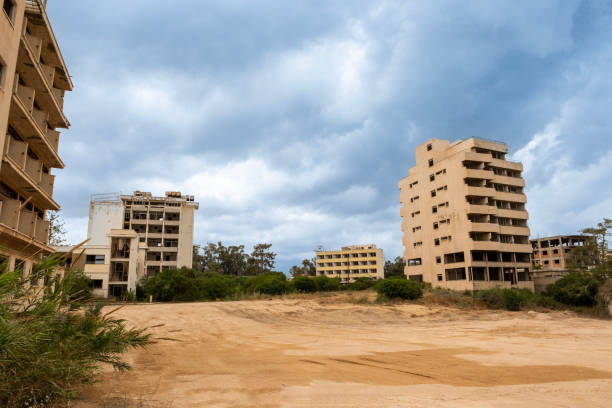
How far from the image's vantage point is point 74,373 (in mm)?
4859

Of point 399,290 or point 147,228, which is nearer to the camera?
point 399,290

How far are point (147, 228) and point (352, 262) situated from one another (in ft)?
227

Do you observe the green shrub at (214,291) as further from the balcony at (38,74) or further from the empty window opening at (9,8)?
the empty window opening at (9,8)

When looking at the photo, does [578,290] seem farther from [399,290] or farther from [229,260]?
[229,260]

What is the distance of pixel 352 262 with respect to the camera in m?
123

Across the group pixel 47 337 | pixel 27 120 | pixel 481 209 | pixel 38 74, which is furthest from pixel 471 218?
pixel 47 337

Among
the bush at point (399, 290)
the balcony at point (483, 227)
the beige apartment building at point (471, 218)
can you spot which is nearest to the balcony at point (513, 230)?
Result: the beige apartment building at point (471, 218)

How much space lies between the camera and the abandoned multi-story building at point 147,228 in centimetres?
5319

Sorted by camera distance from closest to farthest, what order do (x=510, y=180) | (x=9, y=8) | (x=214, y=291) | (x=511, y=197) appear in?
(x=9, y=8) < (x=214, y=291) < (x=511, y=197) < (x=510, y=180)

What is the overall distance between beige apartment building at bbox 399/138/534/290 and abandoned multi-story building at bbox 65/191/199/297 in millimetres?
42120

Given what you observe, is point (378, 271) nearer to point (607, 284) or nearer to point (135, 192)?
point (135, 192)

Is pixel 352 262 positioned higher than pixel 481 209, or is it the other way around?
pixel 481 209

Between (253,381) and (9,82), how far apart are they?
16259mm

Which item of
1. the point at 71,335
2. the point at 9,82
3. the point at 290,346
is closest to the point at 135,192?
the point at 9,82
